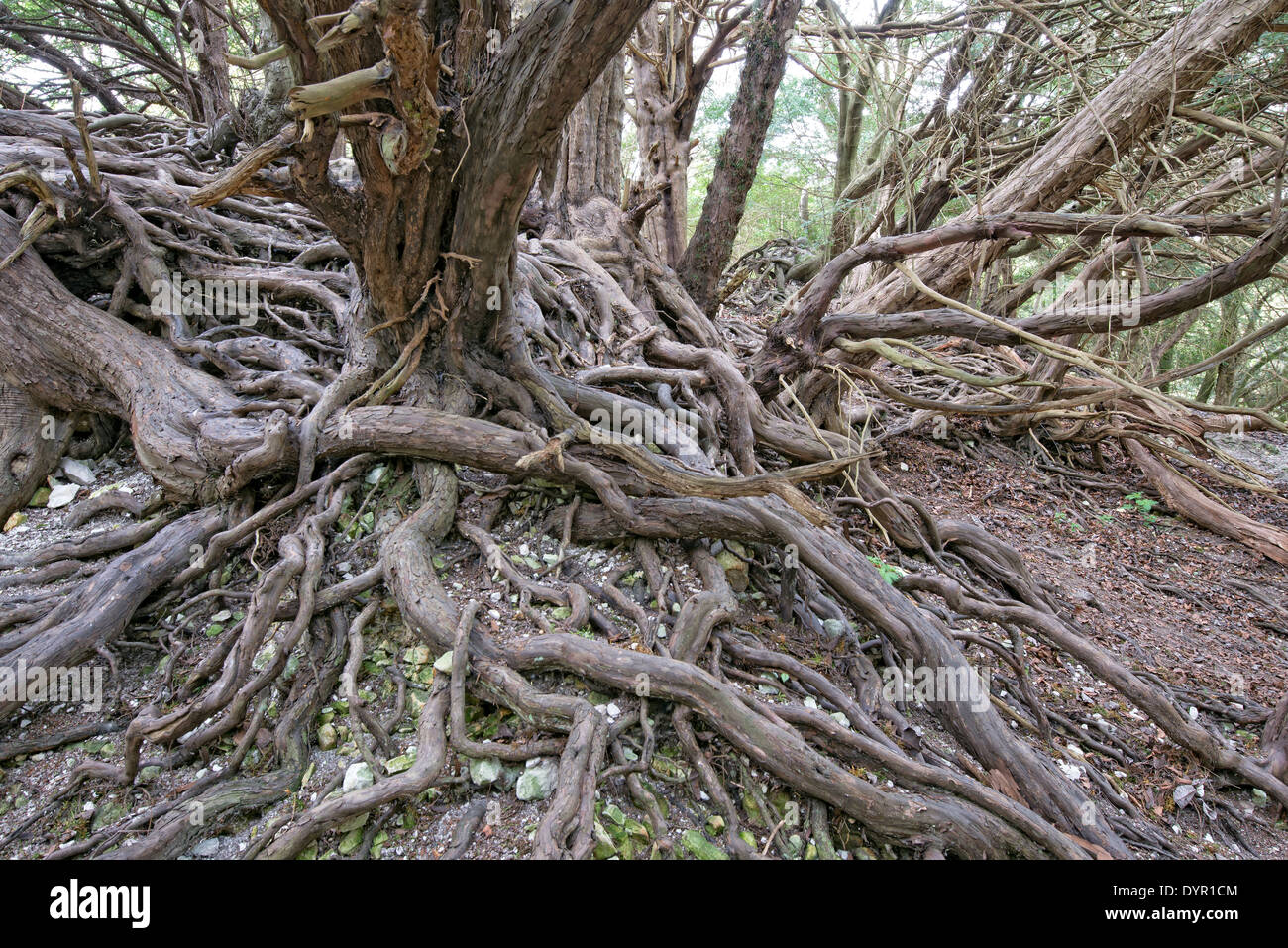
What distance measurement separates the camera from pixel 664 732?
253 cm

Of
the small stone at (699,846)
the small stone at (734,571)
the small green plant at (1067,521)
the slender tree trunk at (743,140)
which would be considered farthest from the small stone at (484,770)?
the small green plant at (1067,521)

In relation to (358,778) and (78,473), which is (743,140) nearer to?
(358,778)

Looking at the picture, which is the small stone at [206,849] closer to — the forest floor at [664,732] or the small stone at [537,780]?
the forest floor at [664,732]

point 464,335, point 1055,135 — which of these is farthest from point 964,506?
point 464,335

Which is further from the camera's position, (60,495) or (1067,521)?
(1067,521)

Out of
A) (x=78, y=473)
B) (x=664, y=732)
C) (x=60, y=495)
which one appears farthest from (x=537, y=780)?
(x=78, y=473)

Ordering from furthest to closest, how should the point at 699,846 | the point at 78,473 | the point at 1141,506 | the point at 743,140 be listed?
the point at 1141,506, the point at 743,140, the point at 78,473, the point at 699,846

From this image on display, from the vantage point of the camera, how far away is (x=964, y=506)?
527cm

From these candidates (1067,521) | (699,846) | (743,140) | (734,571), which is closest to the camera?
(699,846)

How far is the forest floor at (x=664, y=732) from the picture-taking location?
2.26 meters

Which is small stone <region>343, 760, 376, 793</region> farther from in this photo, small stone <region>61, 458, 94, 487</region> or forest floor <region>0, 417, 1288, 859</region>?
small stone <region>61, 458, 94, 487</region>

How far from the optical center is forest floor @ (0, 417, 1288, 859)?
2256mm

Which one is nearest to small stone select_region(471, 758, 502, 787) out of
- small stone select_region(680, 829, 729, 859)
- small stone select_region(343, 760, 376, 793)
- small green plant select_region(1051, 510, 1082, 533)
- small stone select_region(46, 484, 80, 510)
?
small stone select_region(343, 760, 376, 793)
